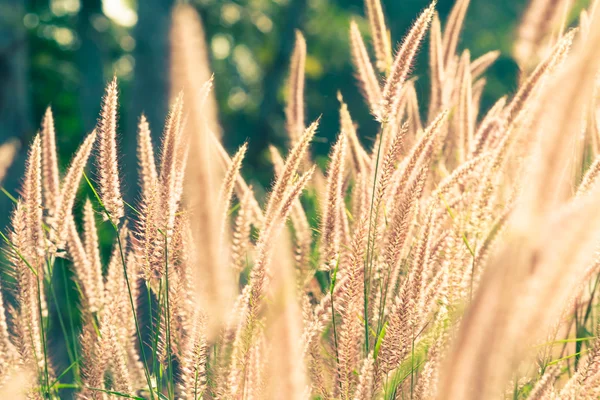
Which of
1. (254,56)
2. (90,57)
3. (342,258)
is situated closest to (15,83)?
(90,57)

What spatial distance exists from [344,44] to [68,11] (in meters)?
7.85

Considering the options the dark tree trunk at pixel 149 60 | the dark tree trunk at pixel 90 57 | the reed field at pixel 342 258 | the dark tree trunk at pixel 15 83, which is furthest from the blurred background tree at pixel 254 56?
the reed field at pixel 342 258

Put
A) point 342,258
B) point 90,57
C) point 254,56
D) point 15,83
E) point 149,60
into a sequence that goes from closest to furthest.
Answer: point 342,258
point 149,60
point 15,83
point 90,57
point 254,56

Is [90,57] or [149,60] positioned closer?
[149,60]

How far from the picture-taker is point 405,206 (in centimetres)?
140

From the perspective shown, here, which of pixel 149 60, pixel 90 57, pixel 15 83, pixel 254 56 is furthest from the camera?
pixel 254 56

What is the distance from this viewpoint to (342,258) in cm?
164

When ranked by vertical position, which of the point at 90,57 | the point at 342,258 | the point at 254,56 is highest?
the point at 254,56

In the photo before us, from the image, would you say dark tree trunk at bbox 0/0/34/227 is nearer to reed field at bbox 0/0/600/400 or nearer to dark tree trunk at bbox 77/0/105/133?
dark tree trunk at bbox 77/0/105/133

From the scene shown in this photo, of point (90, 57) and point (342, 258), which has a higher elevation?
point (90, 57)

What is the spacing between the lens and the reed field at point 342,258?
0.71 meters

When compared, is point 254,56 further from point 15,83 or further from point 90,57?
point 15,83

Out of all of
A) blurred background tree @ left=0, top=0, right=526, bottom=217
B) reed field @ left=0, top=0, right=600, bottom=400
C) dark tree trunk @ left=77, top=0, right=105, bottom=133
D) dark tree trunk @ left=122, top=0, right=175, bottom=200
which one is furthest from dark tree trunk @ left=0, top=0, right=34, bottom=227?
reed field @ left=0, top=0, right=600, bottom=400

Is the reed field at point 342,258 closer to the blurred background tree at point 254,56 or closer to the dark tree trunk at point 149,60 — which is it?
the dark tree trunk at point 149,60
